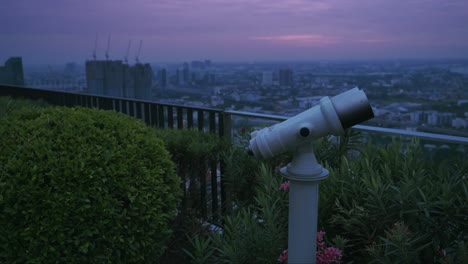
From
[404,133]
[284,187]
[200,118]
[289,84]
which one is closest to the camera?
[284,187]

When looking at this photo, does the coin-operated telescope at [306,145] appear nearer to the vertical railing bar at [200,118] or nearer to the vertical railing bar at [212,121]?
the vertical railing bar at [212,121]

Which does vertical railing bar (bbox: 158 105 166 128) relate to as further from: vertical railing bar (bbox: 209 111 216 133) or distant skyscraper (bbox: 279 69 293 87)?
distant skyscraper (bbox: 279 69 293 87)

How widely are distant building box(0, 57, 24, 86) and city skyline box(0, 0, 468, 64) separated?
10.3 inches

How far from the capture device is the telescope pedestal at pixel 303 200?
5.85ft

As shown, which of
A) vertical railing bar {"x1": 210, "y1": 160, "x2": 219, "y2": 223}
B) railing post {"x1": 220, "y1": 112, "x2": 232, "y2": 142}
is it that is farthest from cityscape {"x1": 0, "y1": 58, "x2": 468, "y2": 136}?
vertical railing bar {"x1": 210, "y1": 160, "x2": 219, "y2": 223}

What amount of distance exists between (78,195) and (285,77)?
4.70 metres

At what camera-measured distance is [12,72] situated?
10625 millimetres

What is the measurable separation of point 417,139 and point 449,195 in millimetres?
851

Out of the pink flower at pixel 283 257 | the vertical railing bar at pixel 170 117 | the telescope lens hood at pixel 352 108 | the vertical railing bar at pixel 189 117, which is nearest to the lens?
the telescope lens hood at pixel 352 108

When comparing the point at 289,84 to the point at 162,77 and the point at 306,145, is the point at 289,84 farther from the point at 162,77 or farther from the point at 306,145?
the point at 306,145

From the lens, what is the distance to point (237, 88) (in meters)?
6.08

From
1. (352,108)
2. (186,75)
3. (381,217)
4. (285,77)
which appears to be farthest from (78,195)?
(186,75)

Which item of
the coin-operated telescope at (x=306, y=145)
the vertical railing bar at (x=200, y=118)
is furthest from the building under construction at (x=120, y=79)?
the coin-operated telescope at (x=306, y=145)

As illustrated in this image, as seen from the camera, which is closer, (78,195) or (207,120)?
(78,195)
